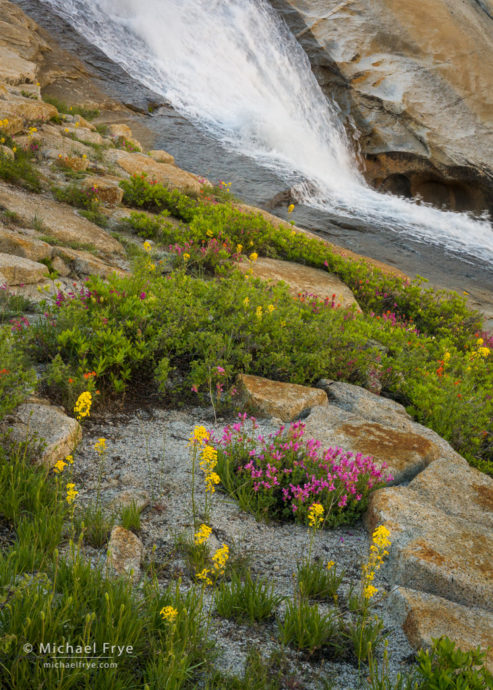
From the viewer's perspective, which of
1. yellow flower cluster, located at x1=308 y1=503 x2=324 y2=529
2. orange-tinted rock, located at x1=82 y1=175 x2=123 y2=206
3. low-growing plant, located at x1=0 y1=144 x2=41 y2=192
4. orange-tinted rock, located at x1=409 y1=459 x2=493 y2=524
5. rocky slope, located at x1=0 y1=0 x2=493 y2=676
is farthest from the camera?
orange-tinted rock, located at x1=82 y1=175 x2=123 y2=206

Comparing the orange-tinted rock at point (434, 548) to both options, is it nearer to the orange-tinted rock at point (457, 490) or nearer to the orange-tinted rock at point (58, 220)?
the orange-tinted rock at point (457, 490)

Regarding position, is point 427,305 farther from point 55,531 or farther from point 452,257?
point 55,531

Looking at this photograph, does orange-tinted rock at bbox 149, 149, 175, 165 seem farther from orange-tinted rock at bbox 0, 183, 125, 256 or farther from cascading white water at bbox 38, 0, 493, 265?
orange-tinted rock at bbox 0, 183, 125, 256

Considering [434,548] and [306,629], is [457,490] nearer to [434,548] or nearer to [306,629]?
[434,548]

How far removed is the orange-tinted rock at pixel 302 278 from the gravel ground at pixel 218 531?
3.90 meters

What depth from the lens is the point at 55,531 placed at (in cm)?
279

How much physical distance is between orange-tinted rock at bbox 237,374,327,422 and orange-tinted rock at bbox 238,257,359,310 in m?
2.78

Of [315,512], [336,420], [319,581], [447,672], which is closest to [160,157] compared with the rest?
[336,420]

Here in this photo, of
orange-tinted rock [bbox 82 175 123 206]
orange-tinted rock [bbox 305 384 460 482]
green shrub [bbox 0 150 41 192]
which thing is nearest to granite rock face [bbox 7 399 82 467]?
orange-tinted rock [bbox 305 384 460 482]

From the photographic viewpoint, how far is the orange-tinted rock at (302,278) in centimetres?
799

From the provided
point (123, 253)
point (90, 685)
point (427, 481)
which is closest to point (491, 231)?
point (123, 253)

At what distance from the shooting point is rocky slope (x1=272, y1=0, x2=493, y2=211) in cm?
1977

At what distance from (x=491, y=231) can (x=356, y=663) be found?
1838 cm

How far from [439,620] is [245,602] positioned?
944 mm
